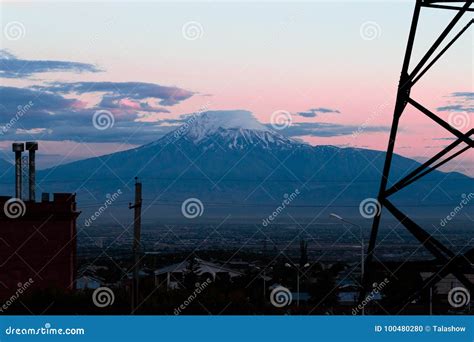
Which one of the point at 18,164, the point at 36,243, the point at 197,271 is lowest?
the point at 197,271

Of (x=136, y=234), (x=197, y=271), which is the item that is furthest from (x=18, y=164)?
(x=136, y=234)

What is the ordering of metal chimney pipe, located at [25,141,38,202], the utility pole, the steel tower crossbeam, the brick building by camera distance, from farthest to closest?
metal chimney pipe, located at [25,141,38,202] < the brick building < the utility pole < the steel tower crossbeam

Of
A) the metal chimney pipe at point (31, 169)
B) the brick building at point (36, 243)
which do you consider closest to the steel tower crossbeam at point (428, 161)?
the brick building at point (36, 243)

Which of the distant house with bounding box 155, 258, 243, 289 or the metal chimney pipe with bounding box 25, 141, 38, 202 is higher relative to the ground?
the metal chimney pipe with bounding box 25, 141, 38, 202

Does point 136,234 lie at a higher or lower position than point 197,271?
higher

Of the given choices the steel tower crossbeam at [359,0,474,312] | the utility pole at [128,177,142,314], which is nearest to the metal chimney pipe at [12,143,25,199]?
the utility pole at [128,177,142,314]

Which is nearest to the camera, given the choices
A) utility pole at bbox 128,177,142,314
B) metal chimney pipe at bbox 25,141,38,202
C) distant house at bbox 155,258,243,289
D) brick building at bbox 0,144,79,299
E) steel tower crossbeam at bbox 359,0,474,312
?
steel tower crossbeam at bbox 359,0,474,312

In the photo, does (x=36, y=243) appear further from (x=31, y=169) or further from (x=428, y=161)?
(x=428, y=161)

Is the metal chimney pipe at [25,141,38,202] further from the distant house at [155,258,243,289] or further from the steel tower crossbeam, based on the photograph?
the steel tower crossbeam
